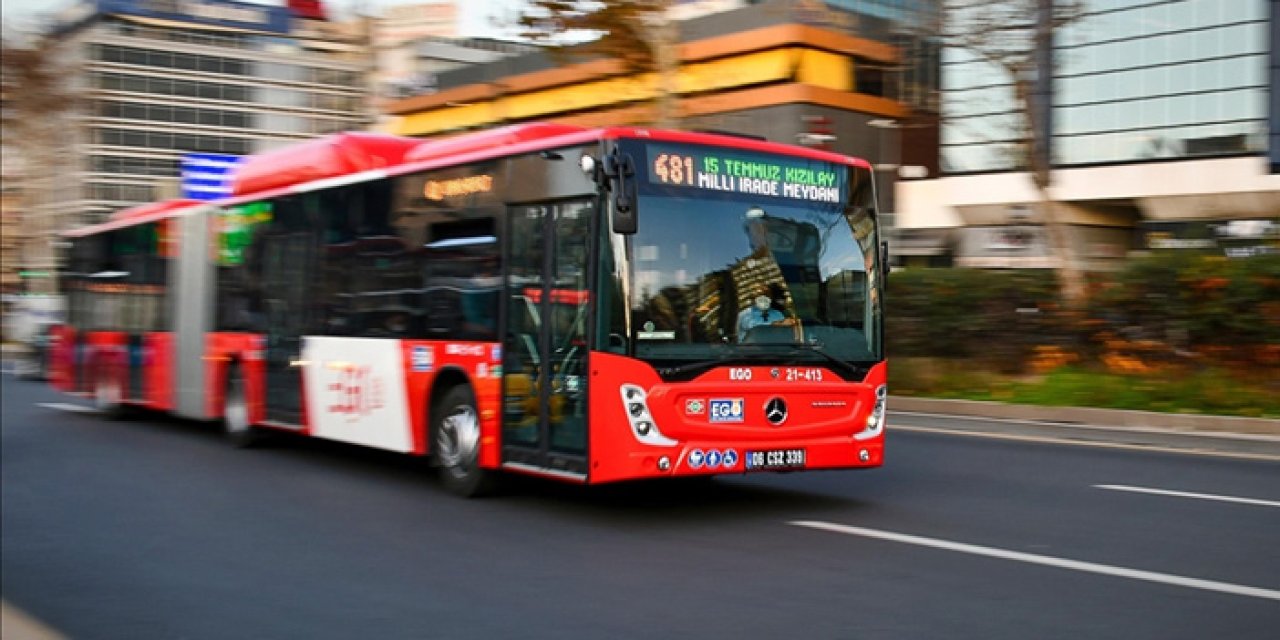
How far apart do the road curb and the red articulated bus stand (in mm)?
7374

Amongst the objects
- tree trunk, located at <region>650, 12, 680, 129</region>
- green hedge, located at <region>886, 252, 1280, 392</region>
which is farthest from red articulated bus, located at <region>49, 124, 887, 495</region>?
tree trunk, located at <region>650, 12, 680, 129</region>

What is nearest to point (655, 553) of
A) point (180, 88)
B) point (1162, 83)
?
point (1162, 83)

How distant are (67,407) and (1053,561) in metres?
18.5

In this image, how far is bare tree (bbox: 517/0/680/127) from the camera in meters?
26.4

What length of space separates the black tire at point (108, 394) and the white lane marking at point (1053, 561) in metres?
12.6

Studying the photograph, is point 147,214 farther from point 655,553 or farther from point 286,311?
point 655,553

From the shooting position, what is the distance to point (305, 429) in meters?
14.3

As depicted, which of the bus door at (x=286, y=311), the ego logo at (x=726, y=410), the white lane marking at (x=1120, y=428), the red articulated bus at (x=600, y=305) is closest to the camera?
the red articulated bus at (x=600, y=305)

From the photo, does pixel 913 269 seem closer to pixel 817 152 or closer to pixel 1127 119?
pixel 817 152

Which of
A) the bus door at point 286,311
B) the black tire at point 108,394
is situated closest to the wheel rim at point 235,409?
the bus door at point 286,311

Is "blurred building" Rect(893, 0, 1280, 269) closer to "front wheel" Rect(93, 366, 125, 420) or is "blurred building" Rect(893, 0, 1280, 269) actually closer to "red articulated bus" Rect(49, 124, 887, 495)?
"front wheel" Rect(93, 366, 125, 420)

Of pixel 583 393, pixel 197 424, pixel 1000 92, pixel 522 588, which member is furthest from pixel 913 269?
pixel 1000 92

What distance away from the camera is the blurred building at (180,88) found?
347 feet

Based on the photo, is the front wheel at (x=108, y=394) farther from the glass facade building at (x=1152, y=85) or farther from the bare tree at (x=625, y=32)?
the glass facade building at (x=1152, y=85)
